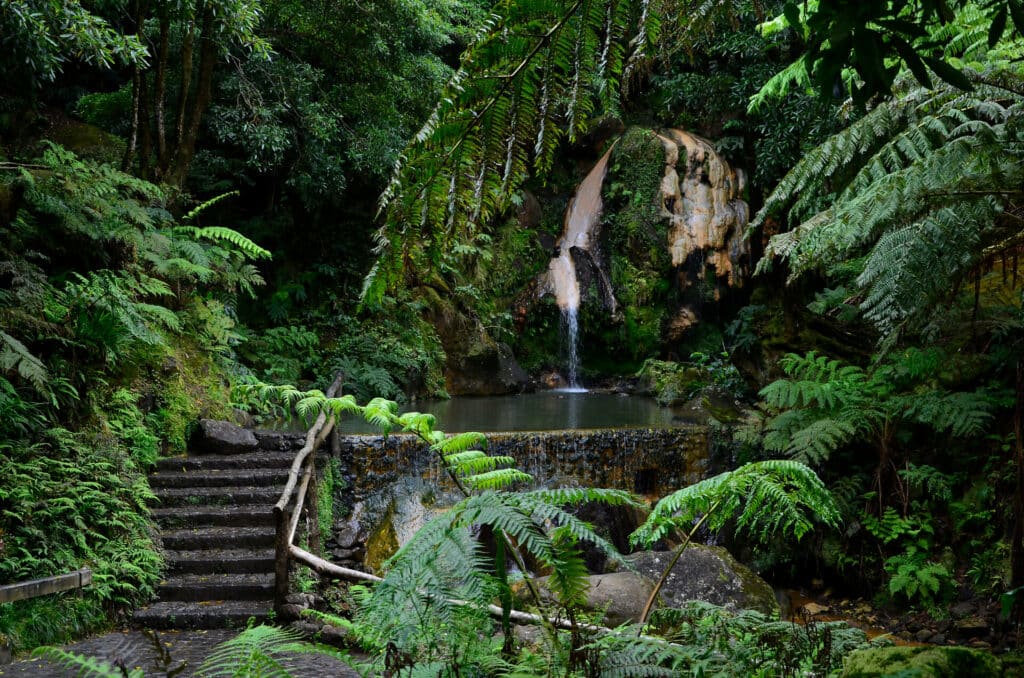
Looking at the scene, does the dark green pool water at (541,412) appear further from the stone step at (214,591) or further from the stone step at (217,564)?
the stone step at (214,591)

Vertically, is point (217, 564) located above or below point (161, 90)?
below

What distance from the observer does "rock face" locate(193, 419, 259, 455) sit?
276 inches

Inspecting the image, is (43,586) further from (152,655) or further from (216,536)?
(216,536)

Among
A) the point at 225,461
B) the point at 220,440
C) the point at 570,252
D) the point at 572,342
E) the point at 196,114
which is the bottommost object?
the point at 225,461

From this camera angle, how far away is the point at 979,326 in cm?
613

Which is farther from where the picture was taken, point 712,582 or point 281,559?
point 712,582

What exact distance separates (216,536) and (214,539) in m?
0.03

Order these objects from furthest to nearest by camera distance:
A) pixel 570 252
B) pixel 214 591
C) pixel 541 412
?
pixel 570 252 < pixel 541 412 < pixel 214 591

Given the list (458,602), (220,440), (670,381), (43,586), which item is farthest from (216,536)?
(670,381)

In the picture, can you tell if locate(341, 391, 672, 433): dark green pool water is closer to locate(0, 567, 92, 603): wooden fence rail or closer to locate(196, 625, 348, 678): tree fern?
locate(0, 567, 92, 603): wooden fence rail

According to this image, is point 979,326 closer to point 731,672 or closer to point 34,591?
point 731,672

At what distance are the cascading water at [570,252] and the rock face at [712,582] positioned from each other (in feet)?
28.8

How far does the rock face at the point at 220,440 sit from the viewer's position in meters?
7.01

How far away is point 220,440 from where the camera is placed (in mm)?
7012
